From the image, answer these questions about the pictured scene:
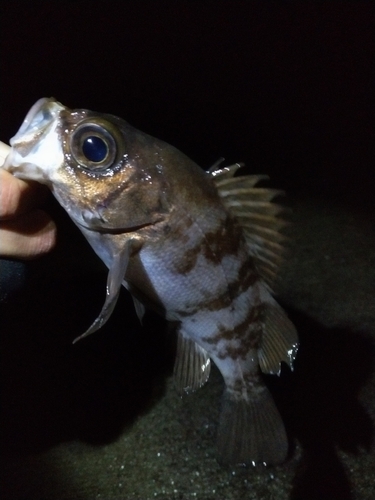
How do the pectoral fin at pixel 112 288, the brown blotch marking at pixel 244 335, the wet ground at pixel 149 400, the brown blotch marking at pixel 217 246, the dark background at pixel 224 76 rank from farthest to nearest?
the dark background at pixel 224 76, the wet ground at pixel 149 400, the brown blotch marking at pixel 244 335, the brown blotch marking at pixel 217 246, the pectoral fin at pixel 112 288

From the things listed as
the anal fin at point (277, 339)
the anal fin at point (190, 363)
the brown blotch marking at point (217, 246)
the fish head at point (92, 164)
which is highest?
the fish head at point (92, 164)

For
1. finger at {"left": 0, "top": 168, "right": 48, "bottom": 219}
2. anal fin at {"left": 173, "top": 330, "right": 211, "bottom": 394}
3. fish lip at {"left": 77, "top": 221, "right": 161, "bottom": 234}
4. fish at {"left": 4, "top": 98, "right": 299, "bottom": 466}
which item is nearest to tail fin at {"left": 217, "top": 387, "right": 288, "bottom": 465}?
fish at {"left": 4, "top": 98, "right": 299, "bottom": 466}

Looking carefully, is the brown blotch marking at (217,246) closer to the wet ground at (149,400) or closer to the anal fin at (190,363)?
the anal fin at (190,363)

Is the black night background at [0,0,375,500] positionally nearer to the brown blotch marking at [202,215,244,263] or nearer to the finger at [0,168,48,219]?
the finger at [0,168,48,219]

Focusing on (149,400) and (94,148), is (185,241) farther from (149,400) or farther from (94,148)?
(149,400)

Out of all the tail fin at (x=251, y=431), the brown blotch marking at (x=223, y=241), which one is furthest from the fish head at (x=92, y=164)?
the tail fin at (x=251, y=431)
